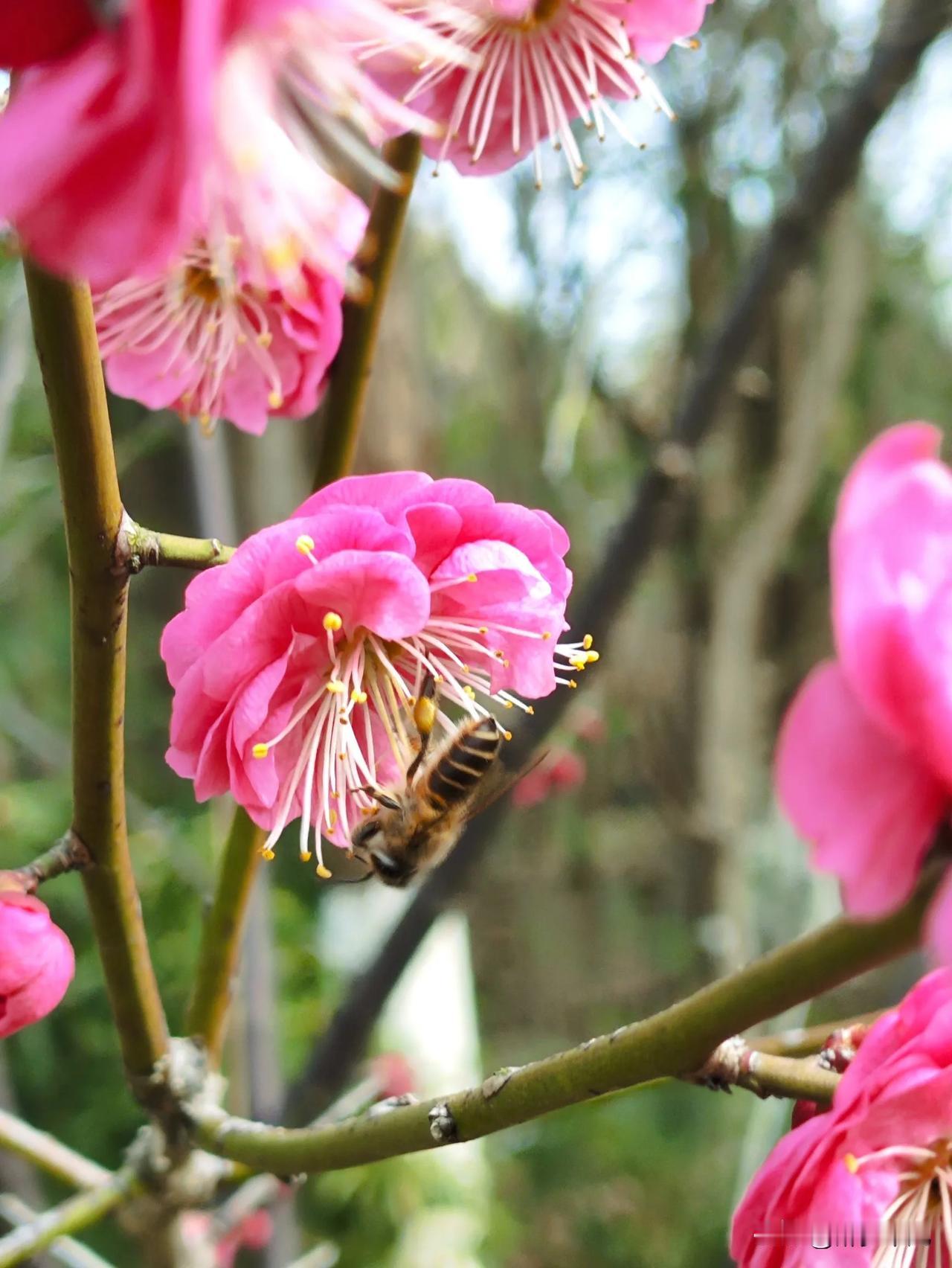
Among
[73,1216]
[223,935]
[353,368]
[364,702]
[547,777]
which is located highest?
[353,368]

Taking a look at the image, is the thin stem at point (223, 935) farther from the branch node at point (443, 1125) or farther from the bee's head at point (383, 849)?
the branch node at point (443, 1125)

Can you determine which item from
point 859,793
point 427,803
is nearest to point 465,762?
point 427,803

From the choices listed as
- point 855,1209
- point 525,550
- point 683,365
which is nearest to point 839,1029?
point 855,1209

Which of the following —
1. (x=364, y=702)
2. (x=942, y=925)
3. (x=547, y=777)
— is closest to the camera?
(x=942, y=925)

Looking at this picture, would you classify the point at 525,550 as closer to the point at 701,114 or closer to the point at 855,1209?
the point at 855,1209

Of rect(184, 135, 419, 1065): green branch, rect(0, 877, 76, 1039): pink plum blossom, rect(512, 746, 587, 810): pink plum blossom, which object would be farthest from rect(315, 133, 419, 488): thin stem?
rect(512, 746, 587, 810): pink plum blossom

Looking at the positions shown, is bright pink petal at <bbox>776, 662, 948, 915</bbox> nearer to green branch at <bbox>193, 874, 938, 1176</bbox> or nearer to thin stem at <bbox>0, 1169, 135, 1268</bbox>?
green branch at <bbox>193, 874, 938, 1176</bbox>

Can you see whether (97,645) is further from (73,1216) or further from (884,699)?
(73,1216)
